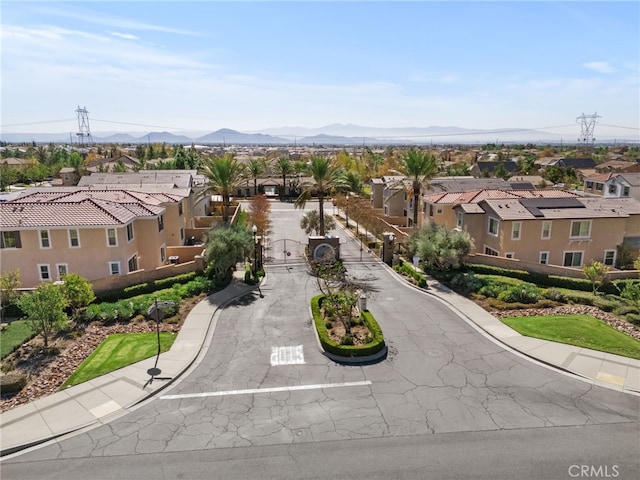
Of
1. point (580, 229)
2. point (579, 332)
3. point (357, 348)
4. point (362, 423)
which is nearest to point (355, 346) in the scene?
point (357, 348)

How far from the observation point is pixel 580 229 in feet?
120

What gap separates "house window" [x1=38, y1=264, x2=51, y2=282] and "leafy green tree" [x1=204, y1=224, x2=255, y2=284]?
34.5 ft

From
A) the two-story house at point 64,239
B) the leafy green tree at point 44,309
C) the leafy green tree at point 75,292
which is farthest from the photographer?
the two-story house at point 64,239

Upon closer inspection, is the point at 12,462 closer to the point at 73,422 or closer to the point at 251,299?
the point at 73,422

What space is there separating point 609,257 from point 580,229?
406 cm

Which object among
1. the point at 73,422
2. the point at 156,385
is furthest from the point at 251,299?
the point at 73,422

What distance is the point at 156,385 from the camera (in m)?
18.0

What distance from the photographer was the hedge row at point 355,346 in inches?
800

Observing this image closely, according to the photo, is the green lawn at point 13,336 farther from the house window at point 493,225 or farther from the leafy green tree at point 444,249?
the house window at point 493,225

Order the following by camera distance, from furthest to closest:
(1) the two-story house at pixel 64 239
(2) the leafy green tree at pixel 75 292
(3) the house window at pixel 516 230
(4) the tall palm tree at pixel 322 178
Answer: (4) the tall palm tree at pixel 322 178, (3) the house window at pixel 516 230, (1) the two-story house at pixel 64 239, (2) the leafy green tree at pixel 75 292

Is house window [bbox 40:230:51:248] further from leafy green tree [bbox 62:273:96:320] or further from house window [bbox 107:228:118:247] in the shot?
leafy green tree [bbox 62:273:96:320]

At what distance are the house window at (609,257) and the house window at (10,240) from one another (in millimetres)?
45091

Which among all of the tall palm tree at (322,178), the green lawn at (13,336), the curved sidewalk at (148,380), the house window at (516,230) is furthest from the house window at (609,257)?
the green lawn at (13,336)

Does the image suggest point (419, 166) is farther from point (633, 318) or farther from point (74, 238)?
point (74, 238)
